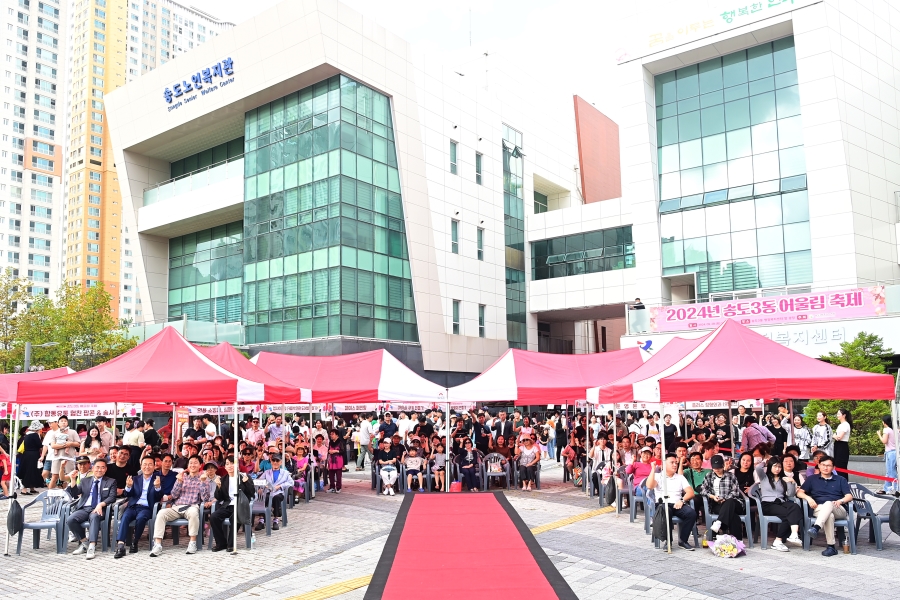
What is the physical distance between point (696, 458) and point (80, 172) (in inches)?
4269

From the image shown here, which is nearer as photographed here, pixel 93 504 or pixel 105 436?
→ pixel 93 504

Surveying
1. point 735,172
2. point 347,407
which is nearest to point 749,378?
point 347,407

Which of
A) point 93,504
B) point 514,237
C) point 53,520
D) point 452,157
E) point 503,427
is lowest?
point 53,520

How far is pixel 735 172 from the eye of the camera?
31.7m

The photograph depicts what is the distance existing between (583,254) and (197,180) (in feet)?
68.1

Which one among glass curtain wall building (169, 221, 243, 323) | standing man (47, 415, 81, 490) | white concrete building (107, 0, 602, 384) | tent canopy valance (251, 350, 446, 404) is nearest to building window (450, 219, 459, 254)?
white concrete building (107, 0, 602, 384)

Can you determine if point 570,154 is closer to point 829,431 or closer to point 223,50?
Result: point 223,50

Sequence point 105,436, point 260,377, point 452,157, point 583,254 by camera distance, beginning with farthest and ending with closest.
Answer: point 583,254, point 452,157, point 105,436, point 260,377

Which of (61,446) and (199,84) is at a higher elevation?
(199,84)

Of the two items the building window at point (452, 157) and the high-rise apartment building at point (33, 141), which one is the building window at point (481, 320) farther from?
the high-rise apartment building at point (33, 141)

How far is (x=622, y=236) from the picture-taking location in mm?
39750

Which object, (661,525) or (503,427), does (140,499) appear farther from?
(503,427)

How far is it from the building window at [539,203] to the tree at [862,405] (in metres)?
25.2

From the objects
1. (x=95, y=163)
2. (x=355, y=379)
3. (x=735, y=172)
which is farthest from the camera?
(x=95, y=163)
